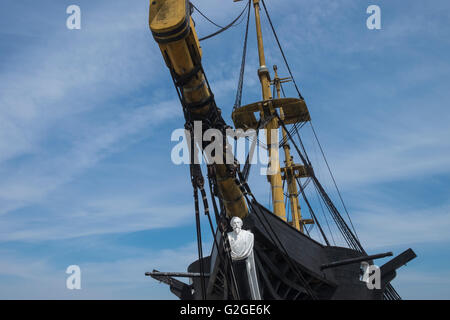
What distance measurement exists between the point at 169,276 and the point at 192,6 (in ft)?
25.6

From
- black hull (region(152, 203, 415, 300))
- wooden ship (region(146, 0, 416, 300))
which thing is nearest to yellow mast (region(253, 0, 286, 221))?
wooden ship (region(146, 0, 416, 300))

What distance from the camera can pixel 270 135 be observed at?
1513 centimetres

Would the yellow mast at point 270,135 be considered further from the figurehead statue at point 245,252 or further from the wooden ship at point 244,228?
the figurehead statue at point 245,252

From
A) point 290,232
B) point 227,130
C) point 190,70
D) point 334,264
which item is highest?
point 190,70

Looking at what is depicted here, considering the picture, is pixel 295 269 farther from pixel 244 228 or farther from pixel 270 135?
pixel 270 135

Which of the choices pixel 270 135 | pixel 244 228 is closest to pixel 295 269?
pixel 244 228

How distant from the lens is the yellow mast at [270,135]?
14.0 m

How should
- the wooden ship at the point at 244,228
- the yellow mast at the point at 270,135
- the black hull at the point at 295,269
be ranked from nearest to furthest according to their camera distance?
the wooden ship at the point at 244,228 → the black hull at the point at 295,269 → the yellow mast at the point at 270,135

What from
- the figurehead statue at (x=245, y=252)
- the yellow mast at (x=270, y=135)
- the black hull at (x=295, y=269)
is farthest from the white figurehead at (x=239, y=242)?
the yellow mast at (x=270, y=135)

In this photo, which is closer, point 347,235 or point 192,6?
point 192,6
